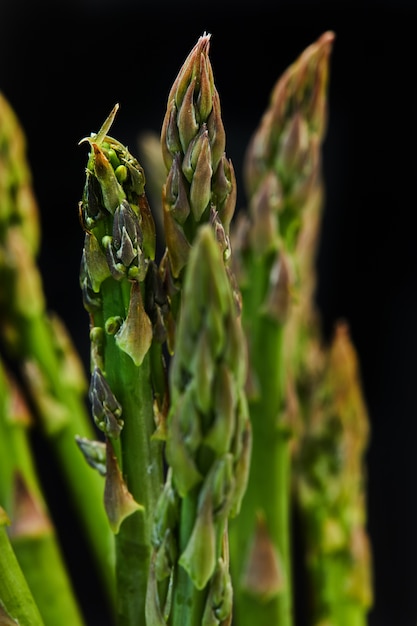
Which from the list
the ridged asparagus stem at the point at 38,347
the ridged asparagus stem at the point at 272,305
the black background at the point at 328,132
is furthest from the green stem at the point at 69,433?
the black background at the point at 328,132

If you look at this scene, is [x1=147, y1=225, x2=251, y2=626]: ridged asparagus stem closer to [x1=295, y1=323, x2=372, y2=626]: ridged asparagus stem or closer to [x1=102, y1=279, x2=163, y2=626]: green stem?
[x1=102, y1=279, x2=163, y2=626]: green stem

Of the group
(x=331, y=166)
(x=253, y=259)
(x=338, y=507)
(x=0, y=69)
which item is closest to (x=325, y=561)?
(x=338, y=507)

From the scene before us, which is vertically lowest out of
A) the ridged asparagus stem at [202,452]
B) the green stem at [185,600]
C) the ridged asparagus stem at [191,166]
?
the green stem at [185,600]

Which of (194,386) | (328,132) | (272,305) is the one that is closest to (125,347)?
(194,386)

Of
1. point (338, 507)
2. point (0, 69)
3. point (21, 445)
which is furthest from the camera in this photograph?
point (0, 69)

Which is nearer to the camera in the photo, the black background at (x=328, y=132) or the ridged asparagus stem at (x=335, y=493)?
the ridged asparagus stem at (x=335, y=493)

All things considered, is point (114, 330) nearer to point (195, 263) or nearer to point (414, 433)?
point (195, 263)

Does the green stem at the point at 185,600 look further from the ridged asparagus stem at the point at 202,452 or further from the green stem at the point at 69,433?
the green stem at the point at 69,433
